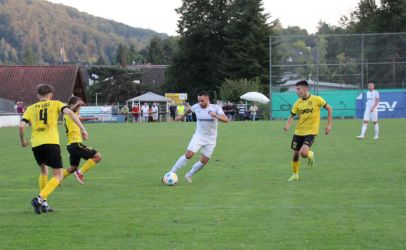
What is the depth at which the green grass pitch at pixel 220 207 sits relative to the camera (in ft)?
25.4

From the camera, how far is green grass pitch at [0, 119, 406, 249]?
25.4 feet

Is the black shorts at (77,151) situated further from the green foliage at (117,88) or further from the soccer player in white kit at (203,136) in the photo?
the green foliage at (117,88)

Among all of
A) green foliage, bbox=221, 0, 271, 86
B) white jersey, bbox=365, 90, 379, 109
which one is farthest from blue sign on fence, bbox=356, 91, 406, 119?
green foliage, bbox=221, 0, 271, 86

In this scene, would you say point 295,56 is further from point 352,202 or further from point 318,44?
point 352,202

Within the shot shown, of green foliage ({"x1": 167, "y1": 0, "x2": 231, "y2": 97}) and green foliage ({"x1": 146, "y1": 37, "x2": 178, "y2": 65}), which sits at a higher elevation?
green foliage ({"x1": 146, "y1": 37, "x2": 178, "y2": 65})

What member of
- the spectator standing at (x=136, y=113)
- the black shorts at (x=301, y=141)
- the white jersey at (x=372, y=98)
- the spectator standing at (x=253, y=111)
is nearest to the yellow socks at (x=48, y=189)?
the black shorts at (x=301, y=141)

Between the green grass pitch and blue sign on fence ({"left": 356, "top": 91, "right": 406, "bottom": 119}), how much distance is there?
2980 cm

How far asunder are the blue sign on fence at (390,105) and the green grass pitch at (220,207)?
2980cm

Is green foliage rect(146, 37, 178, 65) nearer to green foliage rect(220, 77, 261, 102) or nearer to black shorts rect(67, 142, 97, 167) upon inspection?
green foliage rect(220, 77, 261, 102)

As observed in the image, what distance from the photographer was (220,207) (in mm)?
9992

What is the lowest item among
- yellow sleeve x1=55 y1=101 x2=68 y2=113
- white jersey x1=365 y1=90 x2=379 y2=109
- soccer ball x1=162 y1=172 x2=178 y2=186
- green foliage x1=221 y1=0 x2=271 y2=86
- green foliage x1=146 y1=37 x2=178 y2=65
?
soccer ball x1=162 y1=172 x2=178 y2=186

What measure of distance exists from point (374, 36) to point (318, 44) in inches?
153

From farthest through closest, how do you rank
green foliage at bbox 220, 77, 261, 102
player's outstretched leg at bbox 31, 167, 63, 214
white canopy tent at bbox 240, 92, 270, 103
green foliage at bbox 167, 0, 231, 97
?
1. green foliage at bbox 167, 0, 231, 97
2. green foliage at bbox 220, 77, 261, 102
3. white canopy tent at bbox 240, 92, 270, 103
4. player's outstretched leg at bbox 31, 167, 63, 214

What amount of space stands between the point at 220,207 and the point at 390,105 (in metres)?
39.2
